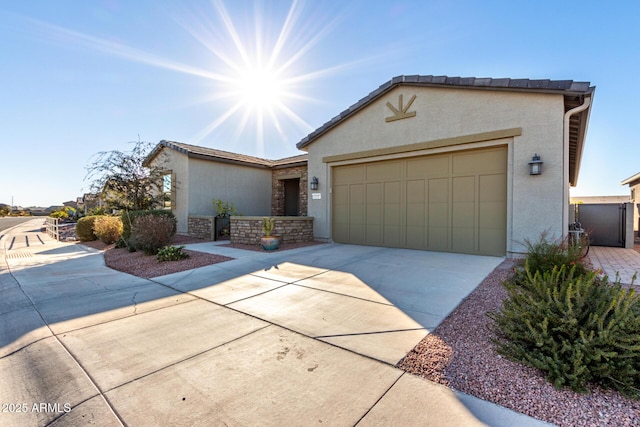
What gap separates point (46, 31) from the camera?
7469 millimetres

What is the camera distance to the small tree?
40.9 feet

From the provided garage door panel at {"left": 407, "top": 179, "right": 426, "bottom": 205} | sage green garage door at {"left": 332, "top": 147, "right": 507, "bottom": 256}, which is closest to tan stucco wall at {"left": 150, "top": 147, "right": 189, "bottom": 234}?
sage green garage door at {"left": 332, "top": 147, "right": 507, "bottom": 256}

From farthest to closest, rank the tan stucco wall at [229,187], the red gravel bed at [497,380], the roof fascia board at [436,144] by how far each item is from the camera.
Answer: the tan stucco wall at [229,187] < the roof fascia board at [436,144] < the red gravel bed at [497,380]

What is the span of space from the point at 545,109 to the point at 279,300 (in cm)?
759

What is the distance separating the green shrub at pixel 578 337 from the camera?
7.04 ft

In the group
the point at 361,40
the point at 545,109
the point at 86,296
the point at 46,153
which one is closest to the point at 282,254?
the point at 86,296

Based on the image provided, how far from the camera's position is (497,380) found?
7.62 ft

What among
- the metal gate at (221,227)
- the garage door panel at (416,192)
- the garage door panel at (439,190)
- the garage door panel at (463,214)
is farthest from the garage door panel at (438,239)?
the metal gate at (221,227)

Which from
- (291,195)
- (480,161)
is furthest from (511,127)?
(291,195)

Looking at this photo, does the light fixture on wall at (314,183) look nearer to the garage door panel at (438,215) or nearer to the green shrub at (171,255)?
the garage door panel at (438,215)

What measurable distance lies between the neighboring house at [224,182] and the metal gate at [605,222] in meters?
11.7

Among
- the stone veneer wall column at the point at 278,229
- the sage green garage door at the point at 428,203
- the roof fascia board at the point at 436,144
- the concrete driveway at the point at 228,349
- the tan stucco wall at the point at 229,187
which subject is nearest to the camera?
the concrete driveway at the point at 228,349

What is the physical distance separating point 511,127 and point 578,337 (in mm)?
6371

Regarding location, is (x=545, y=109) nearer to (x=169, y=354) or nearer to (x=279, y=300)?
(x=279, y=300)
